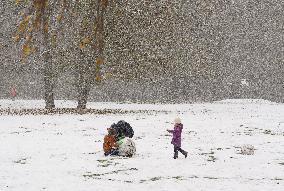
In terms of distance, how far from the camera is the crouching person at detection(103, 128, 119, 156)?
12.9 m

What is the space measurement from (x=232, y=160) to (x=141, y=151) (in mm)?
2756

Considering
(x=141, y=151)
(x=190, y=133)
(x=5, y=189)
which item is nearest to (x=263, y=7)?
(x=190, y=133)

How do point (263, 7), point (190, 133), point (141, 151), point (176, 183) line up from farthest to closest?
point (263, 7) < point (190, 133) < point (141, 151) < point (176, 183)

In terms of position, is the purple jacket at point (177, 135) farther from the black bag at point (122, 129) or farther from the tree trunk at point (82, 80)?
the tree trunk at point (82, 80)

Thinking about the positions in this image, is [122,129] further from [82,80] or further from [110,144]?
[82,80]

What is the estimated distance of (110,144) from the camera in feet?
42.5

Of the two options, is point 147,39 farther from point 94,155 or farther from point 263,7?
point 263,7

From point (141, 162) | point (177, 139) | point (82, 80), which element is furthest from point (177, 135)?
point (82, 80)

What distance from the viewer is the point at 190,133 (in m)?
19.3

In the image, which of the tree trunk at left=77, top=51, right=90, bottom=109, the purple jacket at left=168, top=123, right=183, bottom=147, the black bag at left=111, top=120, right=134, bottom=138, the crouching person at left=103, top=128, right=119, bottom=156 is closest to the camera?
the purple jacket at left=168, top=123, right=183, bottom=147

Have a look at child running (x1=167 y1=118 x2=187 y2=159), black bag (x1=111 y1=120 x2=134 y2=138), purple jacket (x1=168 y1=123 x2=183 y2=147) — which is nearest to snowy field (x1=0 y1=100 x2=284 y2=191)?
child running (x1=167 y1=118 x2=187 y2=159)

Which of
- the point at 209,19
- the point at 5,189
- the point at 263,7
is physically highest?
the point at 263,7

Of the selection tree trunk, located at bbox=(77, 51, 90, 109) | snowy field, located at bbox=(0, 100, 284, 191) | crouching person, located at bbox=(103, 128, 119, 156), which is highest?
tree trunk, located at bbox=(77, 51, 90, 109)

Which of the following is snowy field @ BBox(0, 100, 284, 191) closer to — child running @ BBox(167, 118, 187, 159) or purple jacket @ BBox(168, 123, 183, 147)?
child running @ BBox(167, 118, 187, 159)
